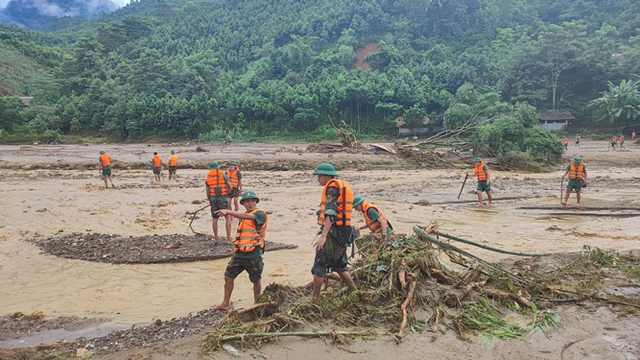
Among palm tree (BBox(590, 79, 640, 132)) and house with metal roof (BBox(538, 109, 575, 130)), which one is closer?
palm tree (BBox(590, 79, 640, 132))

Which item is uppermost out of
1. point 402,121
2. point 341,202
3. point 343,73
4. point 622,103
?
point 343,73

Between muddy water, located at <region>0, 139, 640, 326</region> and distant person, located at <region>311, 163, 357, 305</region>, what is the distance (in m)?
1.66

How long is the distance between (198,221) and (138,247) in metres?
2.74

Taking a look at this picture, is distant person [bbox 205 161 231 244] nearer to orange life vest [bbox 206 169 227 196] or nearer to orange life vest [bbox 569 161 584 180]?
orange life vest [bbox 206 169 227 196]

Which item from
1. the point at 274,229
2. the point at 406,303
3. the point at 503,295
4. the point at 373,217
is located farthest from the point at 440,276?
the point at 274,229

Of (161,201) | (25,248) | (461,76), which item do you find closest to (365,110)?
(461,76)

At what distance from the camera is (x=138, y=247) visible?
8.80 metres

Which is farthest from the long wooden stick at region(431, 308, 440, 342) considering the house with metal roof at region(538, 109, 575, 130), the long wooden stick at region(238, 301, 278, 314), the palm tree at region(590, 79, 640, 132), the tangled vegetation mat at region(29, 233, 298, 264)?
the house with metal roof at region(538, 109, 575, 130)

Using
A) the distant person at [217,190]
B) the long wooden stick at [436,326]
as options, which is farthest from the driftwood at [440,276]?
the distant person at [217,190]

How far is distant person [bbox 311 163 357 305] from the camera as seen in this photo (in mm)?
5113

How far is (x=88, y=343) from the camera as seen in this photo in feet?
15.8

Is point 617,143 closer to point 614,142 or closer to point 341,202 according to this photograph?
point 614,142

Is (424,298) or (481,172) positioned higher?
(481,172)

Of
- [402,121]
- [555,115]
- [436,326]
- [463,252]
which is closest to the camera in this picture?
[436,326]
